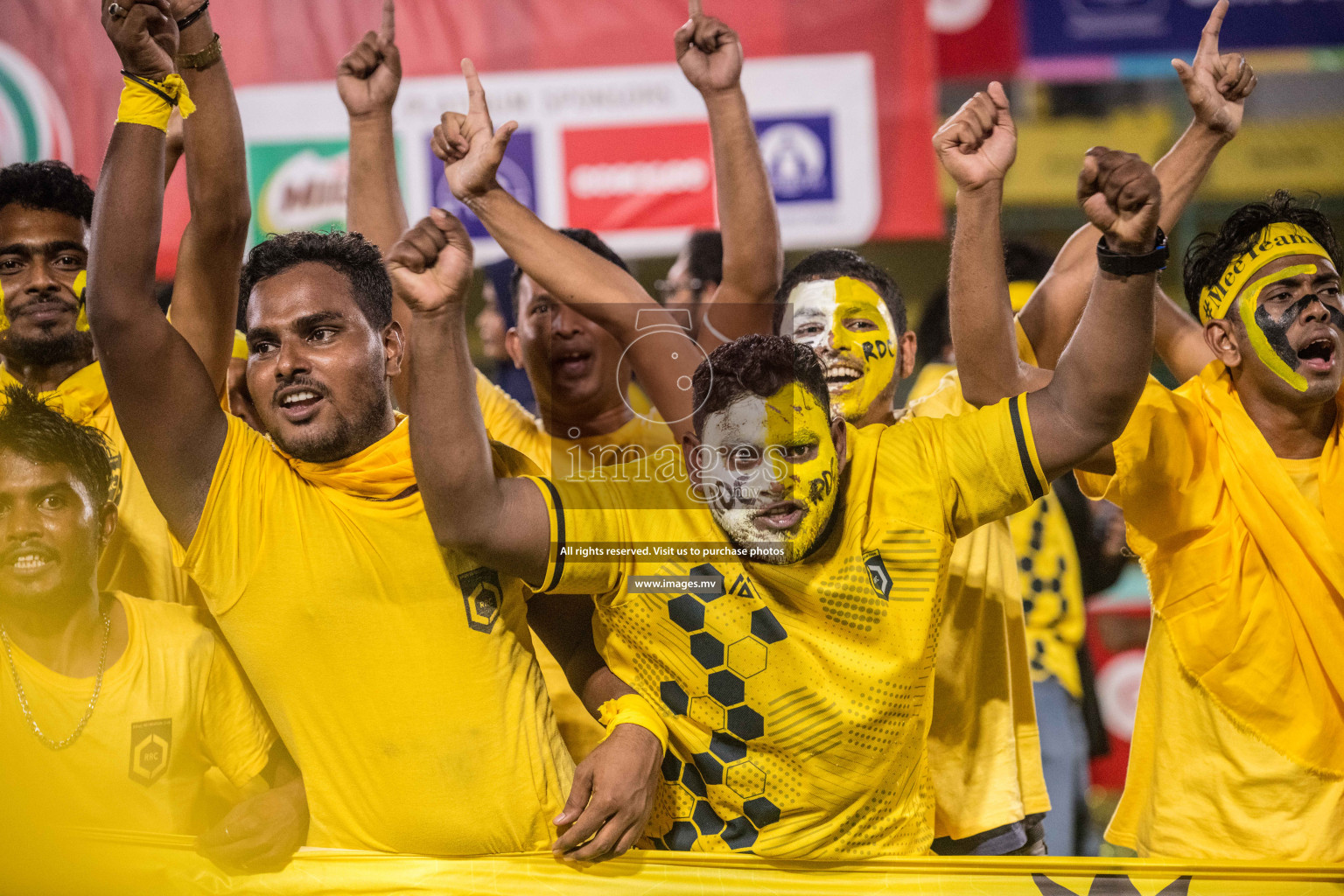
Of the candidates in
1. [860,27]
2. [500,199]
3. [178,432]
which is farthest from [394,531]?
[860,27]

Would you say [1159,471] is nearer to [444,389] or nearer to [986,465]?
[986,465]

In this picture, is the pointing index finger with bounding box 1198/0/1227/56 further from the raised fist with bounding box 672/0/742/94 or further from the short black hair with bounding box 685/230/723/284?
the short black hair with bounding box 685/230/723/284

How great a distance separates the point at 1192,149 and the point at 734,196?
93 cm

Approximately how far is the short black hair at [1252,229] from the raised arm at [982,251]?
54 cm

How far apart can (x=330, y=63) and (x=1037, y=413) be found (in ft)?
11.0

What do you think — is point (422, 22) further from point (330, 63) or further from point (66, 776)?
point (66, 776)

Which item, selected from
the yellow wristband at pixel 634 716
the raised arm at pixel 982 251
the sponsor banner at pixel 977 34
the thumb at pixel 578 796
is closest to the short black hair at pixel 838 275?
the raised arm at pixel 982 251

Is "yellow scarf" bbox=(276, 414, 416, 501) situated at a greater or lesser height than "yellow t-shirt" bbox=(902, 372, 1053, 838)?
greater

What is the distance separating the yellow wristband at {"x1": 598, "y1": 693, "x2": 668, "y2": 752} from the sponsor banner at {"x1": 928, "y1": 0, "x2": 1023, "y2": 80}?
3843mm

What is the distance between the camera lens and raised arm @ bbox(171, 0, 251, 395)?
203 cm

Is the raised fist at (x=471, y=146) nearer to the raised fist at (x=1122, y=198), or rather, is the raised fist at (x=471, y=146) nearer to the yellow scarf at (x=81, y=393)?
the yellow scarf at (x=81, y=393)

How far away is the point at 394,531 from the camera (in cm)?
191

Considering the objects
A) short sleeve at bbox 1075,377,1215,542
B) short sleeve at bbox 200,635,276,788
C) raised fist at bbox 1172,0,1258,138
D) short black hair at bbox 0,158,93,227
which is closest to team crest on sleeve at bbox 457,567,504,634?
short sleeve at bbox 200,635,276,788

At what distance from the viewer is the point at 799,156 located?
4.77 metres
